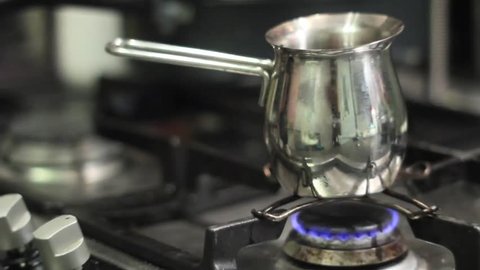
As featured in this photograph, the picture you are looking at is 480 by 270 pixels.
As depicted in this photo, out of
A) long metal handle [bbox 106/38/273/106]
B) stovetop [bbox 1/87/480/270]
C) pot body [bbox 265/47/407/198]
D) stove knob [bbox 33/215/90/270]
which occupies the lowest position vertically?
stovetop [bbox 1/87/480/270]

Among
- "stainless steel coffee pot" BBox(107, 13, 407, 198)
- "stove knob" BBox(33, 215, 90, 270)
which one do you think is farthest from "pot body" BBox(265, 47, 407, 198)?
"stove knob" BBox(33, 215, 90, 270)

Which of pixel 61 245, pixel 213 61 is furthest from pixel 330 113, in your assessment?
pixel 61 245

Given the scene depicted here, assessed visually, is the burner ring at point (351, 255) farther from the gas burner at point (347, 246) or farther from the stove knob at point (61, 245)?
the stove knob at point (61, 245)

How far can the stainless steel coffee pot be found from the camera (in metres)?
0.66

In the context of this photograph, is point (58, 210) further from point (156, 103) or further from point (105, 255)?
point (156, 103)

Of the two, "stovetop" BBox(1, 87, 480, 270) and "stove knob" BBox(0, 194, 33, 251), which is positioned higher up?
"stove knob" BBox(0, 194, 33, 251)

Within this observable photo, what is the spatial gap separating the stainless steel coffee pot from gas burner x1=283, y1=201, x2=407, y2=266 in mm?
30

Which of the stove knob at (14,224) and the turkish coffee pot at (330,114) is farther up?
the turkish coffee pot at (330,114)

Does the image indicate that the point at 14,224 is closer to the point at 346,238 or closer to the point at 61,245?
the point at 61,245

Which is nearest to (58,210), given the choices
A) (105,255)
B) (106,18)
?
(105,255)

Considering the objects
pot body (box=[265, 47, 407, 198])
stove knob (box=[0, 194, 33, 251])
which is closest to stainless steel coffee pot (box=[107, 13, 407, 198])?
pot body (box=[265, 47, 407, 198])

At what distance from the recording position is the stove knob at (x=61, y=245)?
631 mm

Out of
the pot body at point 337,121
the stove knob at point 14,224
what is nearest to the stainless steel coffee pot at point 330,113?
the pot body at point 337,121

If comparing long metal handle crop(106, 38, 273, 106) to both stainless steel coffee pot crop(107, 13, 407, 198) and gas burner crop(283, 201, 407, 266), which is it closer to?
stainless steel coffee pot crop(107, 13, 407, 198)
